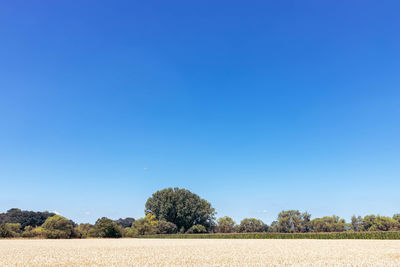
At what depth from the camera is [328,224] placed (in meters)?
91.1

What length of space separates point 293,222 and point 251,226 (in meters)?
13.5

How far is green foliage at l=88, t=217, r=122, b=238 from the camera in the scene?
6316cm

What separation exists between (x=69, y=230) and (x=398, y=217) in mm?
97875

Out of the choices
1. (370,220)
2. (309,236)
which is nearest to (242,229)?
(370,220)

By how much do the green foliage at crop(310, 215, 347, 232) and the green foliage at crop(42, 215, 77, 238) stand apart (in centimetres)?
7097

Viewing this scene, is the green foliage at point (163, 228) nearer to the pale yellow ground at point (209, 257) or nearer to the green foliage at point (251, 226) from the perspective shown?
the green foliage at point (251, 226)

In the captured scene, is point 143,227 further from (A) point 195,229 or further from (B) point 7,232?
(B) point 7,232

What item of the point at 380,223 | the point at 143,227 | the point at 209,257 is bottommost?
the point at 143,227

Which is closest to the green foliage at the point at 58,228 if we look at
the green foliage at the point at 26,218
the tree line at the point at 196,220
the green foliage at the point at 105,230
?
the green foliage at the point at 105,230

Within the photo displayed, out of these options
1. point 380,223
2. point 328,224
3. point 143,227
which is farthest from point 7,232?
point 380,223

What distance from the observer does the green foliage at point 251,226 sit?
95250 mm

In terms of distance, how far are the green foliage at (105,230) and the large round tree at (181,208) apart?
74.1 ft

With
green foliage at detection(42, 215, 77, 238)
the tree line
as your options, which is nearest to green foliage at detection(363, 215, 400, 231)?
the tree line

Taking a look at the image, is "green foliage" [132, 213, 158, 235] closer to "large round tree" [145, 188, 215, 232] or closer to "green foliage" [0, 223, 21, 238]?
"large round tree" [145, 188, 215, 232]
